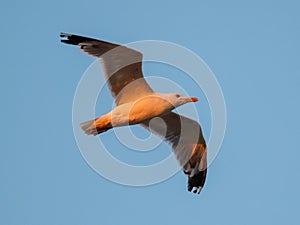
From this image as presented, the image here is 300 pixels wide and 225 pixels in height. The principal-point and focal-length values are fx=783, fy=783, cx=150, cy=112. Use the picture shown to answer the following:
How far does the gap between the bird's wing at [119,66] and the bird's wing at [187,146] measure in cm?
119

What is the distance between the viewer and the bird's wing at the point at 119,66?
547 inches

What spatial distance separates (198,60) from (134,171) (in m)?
2.53

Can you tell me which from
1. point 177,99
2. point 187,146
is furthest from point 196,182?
point 177,99

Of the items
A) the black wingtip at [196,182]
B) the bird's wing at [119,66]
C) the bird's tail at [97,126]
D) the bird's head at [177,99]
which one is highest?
the bird's wing at [119,66]

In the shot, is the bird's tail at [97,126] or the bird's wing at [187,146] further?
the bird's wing at [187,146]

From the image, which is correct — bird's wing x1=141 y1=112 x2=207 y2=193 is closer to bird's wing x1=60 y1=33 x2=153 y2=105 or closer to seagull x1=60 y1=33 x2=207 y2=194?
seagull x1=60 y1=33 x2=207 y2=194

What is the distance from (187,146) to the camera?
52.0 ft

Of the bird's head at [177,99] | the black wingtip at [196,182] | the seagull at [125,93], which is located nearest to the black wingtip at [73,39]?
the seagull at [125,93]

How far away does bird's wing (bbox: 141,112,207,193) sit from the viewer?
51.2ft

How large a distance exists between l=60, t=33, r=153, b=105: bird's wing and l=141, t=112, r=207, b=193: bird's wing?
119 cm

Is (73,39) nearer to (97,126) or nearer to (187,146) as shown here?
(97,126)

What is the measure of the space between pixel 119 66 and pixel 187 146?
2.60 meters

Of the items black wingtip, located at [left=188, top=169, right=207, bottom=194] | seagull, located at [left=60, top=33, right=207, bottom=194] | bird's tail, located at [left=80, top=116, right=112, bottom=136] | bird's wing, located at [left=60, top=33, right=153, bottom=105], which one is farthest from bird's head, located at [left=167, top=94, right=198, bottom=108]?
black wingtip, located at [left=188, top=169, right=207, bottom=194]

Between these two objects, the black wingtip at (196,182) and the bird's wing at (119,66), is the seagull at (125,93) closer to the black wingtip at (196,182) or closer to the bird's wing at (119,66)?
the bird's wing at (119,66)
